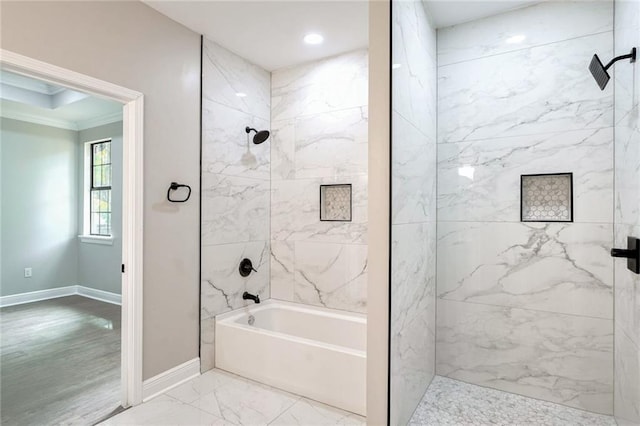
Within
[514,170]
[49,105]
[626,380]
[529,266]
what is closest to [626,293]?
[626,380]

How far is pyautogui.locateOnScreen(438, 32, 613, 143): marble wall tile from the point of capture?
2.16m

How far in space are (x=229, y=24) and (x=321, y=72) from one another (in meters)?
0.91

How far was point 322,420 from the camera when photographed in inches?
82.8

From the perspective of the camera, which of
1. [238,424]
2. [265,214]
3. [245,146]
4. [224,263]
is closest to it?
[238,424]

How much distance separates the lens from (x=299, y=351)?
7.76 ft

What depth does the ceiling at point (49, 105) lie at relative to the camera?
433cm

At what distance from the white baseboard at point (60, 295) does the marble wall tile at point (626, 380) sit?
5.36m

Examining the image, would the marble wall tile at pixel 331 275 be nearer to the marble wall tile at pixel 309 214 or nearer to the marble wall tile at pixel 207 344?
the marble wall tile at pixel 309 214

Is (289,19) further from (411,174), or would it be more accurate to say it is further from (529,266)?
(529,266)

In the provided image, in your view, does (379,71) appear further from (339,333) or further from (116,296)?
(116,296)

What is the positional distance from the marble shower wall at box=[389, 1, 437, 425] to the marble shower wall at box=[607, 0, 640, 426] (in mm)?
1001

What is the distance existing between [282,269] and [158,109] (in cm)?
178

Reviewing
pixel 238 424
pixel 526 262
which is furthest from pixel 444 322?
pixel 238 424

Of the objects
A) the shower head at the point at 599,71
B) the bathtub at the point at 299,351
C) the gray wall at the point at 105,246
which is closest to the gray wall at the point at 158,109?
the bathtub at the point at 299,351
